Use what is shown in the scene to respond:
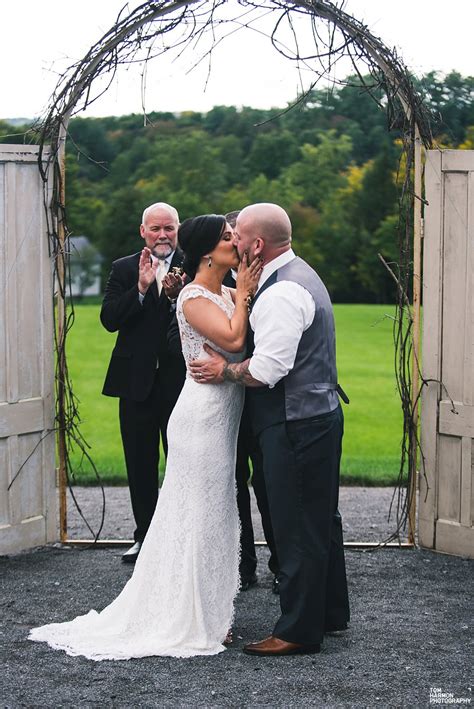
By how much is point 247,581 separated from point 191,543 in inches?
47.2

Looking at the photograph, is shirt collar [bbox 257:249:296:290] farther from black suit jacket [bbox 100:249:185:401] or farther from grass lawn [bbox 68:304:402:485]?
black suit jacket [bbox 100:249:185:401]

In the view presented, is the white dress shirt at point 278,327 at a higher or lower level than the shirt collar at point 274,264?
lower

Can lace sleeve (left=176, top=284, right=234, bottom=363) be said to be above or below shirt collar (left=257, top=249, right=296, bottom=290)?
below

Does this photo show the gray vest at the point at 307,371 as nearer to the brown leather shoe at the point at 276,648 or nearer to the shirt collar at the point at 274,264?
the shirt collar at the point at 274,264

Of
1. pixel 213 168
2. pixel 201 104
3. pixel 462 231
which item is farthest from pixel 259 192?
pixel 462 231

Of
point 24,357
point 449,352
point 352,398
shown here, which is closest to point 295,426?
point 449,352

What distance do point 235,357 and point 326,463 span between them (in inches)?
25.0

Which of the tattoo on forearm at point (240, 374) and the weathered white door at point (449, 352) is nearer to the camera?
the tattoo on forearm at point (240, 374)

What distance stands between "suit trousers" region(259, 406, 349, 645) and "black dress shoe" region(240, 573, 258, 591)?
113cm

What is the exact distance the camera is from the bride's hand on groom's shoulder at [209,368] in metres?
4.74

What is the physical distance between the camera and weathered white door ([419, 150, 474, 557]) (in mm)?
6371

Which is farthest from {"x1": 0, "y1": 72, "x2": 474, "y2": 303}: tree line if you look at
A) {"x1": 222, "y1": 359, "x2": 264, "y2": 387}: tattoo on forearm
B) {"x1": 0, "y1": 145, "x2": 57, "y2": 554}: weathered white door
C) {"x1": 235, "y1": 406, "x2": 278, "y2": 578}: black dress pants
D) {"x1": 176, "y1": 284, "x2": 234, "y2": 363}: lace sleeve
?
{"x1": 222, "y1": 359, "x2": 264, "y2": 387}: tattoo on forearm

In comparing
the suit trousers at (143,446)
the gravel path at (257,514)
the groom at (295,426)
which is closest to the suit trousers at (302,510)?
the groom at (295,426)

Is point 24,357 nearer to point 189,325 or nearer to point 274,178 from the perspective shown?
point 189,325
